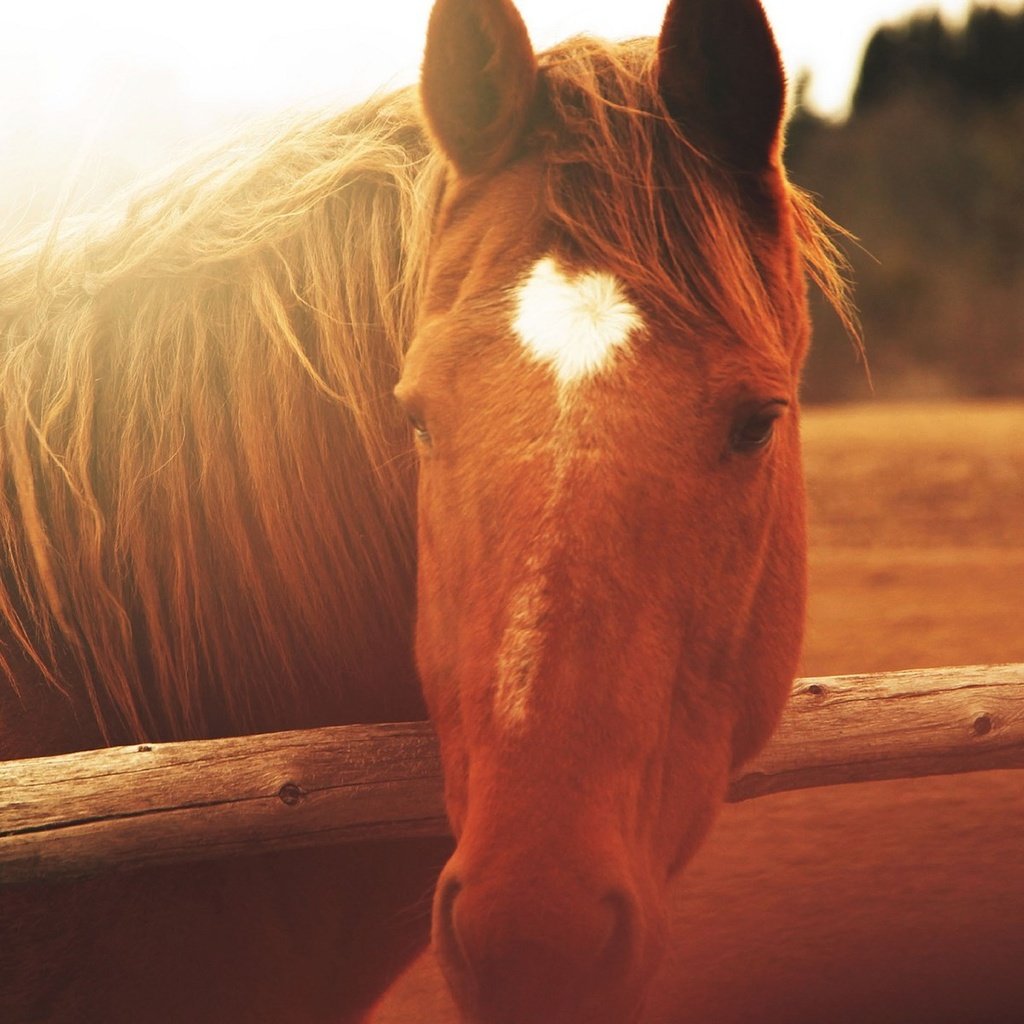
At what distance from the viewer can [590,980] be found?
137 centimetres

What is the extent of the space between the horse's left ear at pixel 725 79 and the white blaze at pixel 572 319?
355 millimetres

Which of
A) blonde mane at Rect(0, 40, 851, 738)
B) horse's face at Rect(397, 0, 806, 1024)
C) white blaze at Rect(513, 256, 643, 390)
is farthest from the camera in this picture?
blonde mane at Rect(0, 40, 851, 738)

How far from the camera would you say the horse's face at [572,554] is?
4.51 feet

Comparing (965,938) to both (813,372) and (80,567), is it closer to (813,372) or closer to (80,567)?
(80,567)

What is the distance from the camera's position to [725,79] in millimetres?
1755

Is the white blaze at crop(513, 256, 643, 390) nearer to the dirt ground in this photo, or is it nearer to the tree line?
the dirt ground

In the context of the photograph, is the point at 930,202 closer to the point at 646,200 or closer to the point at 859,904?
the point at 859,904

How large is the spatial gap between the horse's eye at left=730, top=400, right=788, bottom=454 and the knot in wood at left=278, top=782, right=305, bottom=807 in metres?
0.90

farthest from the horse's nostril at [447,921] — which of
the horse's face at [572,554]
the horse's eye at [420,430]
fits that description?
the horse's eye at [420,430]

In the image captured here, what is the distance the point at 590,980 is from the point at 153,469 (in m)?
1.20

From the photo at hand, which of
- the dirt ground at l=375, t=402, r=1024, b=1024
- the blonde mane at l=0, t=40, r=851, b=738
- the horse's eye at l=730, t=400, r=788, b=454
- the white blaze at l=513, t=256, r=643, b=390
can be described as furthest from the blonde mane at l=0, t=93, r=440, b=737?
the dirt ground at l=375, t=402, r=1024, b=1024

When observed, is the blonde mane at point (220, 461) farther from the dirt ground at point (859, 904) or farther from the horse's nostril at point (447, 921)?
the dirt ground at point (859, 904)

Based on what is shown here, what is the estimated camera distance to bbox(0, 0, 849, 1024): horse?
145cm

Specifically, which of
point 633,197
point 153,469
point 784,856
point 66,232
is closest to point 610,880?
point 633,197
